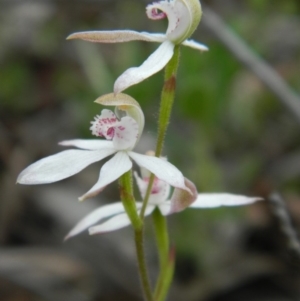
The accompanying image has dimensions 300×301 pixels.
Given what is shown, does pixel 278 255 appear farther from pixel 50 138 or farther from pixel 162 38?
pixel 162 38

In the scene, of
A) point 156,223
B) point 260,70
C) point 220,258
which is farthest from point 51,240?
point 156,223

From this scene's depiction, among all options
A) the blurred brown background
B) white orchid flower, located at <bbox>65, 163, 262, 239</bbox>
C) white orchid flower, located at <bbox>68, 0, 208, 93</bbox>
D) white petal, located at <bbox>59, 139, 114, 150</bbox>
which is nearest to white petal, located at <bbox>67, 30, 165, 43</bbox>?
white orchid flower, located at <bbox>68, 0, 208, 93</bbox>

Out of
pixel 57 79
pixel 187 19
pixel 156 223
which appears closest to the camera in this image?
pixel 187 19

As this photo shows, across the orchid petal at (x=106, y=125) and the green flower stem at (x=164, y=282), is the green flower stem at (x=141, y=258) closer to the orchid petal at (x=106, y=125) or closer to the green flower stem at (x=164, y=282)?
the green flower stem at (x=164, y=282)

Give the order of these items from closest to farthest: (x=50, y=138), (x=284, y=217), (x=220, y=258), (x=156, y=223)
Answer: (x=156, y=223)
(x=284, y=217)
(x=220, y=258)
(x=50, y=138)

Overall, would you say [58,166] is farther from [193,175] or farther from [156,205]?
[193,175]
